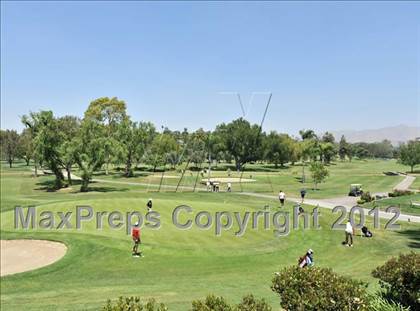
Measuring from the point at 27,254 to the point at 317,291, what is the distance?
1989 centimetres

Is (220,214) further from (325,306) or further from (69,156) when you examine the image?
(69,156)

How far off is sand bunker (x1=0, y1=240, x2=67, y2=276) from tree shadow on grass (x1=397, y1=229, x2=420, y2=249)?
1984 centimetres

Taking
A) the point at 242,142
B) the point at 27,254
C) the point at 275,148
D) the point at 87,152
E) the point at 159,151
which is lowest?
the point at 27,254

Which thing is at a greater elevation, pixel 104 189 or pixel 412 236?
pixel 104 189

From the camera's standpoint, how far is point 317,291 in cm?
809

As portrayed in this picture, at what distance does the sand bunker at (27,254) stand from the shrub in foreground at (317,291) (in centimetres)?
1669

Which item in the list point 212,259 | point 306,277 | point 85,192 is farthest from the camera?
point 85,192

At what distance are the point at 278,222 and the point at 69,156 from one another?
41714mm

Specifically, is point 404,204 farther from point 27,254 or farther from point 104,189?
point 104,189

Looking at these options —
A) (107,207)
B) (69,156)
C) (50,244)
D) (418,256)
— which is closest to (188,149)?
(69,156)

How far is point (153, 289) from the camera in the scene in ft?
55.0

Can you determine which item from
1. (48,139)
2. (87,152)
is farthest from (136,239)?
(48,139)

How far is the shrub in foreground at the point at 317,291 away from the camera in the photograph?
779 centimetres

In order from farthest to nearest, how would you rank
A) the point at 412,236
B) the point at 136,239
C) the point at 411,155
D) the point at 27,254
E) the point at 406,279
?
the point at 411,155 → the point at 412,236 → the point at 27,254 → the point at 136,239 → the point at 406,279
